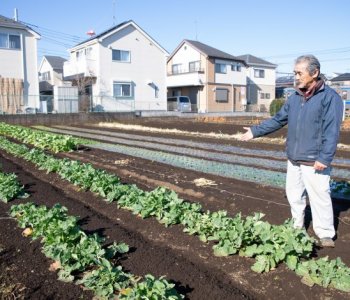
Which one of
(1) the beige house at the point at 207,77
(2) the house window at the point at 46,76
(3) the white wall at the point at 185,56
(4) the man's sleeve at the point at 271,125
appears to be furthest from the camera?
(2) the house window at the point at 46,76

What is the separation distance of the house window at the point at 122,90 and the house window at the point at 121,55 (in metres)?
2.08

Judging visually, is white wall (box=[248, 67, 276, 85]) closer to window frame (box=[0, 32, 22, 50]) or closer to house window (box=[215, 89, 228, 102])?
house window (box=[215, 89, 228, 102])

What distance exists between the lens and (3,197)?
506 cm

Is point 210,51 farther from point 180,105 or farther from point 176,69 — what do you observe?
point 180,105

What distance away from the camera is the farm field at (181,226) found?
280 cm

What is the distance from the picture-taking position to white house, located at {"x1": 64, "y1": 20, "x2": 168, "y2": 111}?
2951 cm

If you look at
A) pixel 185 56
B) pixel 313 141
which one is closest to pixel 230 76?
pixel 185 56

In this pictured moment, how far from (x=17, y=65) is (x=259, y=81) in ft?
96.4

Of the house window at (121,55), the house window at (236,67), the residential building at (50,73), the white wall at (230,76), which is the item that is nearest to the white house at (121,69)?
the house window at (121,55)

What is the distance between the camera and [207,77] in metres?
37.1

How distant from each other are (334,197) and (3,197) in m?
4.70

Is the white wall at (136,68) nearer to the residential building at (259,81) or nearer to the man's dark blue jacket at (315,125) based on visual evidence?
the residential building at (259,81)

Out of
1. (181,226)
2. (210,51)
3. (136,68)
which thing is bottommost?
(181,226)

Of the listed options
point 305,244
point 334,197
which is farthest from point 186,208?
point 334,197
